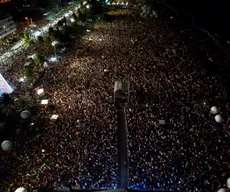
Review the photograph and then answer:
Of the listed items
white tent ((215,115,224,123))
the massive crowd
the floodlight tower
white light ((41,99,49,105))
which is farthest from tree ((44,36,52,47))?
white tent ((215,115,224,123))

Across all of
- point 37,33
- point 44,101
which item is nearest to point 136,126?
point 44,101

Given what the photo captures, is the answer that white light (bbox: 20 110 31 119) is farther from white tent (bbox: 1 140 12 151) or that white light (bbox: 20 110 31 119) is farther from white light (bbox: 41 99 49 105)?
white tent (bbox: 1 140 12 151)

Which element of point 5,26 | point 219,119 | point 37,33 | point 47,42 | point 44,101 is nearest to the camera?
point 219,119

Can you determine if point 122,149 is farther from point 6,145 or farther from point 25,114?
point 25,114

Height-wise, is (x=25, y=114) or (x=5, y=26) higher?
(x=5, y=26)

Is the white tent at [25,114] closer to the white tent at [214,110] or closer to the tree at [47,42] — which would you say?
the white tent at [214,110]

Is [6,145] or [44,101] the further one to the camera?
[44,101]

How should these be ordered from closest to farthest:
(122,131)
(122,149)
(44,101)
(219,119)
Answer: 1. (122,149)
2. (219,119)
3. (122,131)
4. (44,101)
